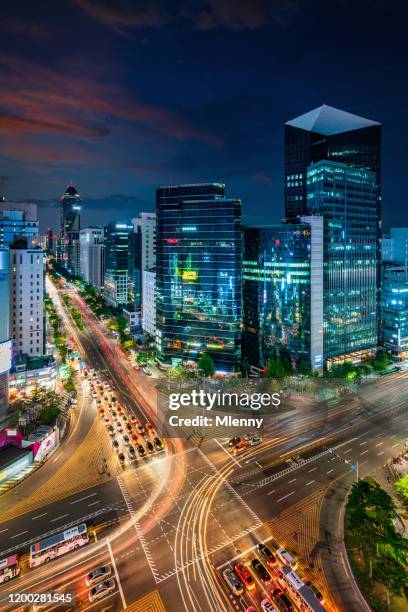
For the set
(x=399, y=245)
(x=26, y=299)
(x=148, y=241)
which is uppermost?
(x=148, y=241)

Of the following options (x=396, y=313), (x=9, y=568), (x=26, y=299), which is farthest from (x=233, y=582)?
(x=396, y=313)

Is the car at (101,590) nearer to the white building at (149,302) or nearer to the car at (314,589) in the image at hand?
the car at (314,589)

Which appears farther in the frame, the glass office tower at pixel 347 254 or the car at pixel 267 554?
the glass office tower at pixel 347 254

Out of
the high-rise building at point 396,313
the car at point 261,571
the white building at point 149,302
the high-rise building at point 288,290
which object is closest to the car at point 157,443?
the car at point 261,571

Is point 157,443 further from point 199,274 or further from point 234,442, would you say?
point 199,274

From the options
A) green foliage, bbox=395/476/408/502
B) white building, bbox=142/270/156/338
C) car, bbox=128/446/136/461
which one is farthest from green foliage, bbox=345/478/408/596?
white building, bbox=142/270/156/338
